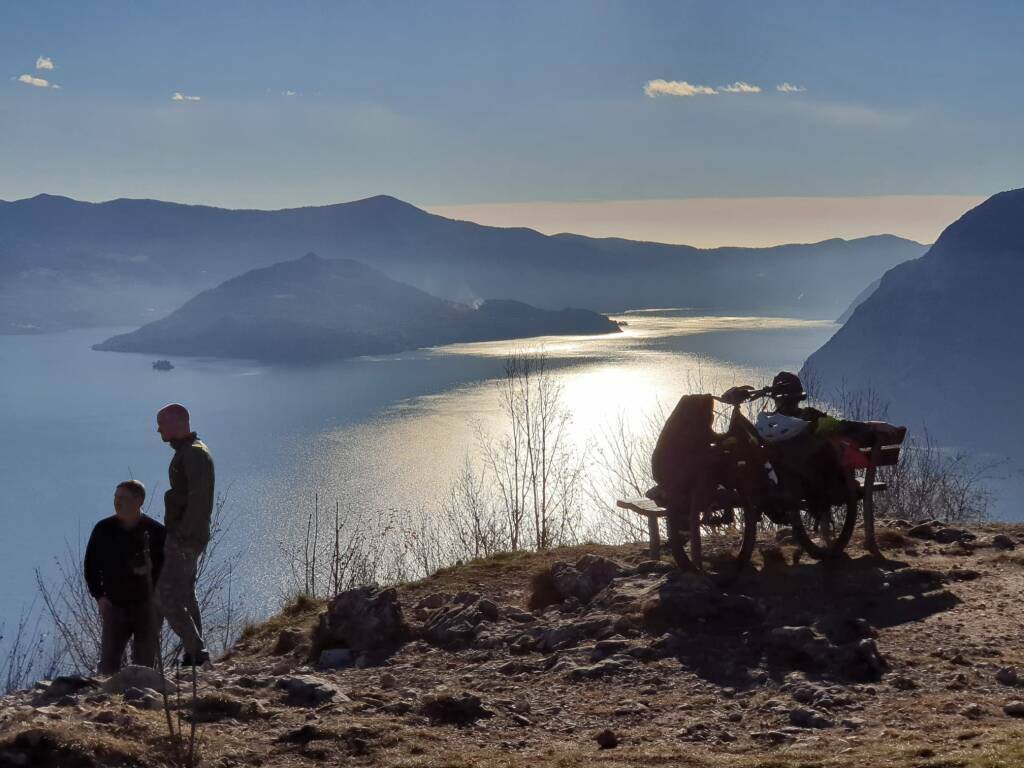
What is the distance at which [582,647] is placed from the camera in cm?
746

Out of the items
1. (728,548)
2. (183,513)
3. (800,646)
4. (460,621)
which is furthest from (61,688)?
(728,548)

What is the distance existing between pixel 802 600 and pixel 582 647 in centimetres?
192

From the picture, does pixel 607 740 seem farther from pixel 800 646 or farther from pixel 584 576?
pixel 584 576

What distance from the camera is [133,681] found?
6.54 metres

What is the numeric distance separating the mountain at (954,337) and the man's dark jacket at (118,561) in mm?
121191

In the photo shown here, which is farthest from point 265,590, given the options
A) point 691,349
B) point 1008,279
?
point 1008,279

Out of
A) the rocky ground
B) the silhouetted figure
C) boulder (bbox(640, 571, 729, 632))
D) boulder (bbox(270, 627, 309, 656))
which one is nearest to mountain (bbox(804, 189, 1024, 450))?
the silhouetted figure

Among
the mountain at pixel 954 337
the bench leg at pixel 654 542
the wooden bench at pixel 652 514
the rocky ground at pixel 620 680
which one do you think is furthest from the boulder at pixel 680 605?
the mountain at pixel 954 337

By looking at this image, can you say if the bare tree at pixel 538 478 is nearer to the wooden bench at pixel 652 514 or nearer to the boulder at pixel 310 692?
the wooden bench at pixel 652 514

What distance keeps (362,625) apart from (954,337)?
162m

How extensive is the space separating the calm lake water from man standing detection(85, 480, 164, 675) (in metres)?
22.9

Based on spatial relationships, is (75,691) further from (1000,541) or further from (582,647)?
(1000,541)

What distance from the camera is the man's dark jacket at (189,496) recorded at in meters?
7.73

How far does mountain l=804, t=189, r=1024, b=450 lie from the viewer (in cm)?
13300
